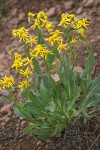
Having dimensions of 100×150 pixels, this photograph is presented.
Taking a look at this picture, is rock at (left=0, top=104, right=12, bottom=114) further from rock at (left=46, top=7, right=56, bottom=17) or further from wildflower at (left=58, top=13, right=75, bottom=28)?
rock at (left=46, top=7, right=56, bottom=17)

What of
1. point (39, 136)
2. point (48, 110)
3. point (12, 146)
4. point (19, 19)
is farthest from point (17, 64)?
point (19, 19)

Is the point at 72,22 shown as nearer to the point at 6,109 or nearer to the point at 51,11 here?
the point at 6,109

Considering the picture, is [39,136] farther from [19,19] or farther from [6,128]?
[19,19]

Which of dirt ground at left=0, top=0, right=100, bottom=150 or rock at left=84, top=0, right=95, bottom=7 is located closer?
dirt ground at left=0, top=0, right=100, bottom=150

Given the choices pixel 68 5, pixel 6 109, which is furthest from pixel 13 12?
pixel 6 109

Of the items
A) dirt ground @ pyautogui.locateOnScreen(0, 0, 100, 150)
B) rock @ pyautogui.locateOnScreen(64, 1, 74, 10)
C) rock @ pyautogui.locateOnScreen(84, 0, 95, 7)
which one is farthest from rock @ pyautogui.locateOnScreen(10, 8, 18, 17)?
rock @ pyautogui.locateOnScreen(84, 0, 95, 7)

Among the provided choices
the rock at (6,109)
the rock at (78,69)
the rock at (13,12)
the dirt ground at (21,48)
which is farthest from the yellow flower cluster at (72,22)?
the rock at (13,12)

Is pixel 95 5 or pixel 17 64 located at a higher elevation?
pixel 95 5

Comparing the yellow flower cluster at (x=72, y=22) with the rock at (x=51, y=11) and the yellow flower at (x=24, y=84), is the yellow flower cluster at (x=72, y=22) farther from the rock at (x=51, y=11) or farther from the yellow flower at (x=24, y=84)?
the rock at (x=51, y=11)

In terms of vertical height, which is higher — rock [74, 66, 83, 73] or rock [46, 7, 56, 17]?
rock [46, 7, 56, 17]
